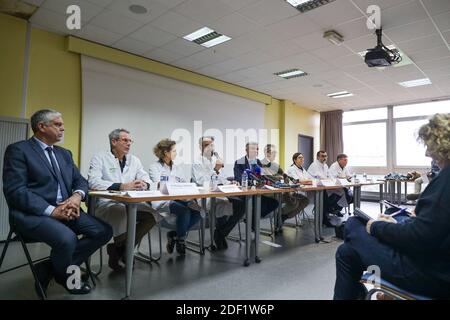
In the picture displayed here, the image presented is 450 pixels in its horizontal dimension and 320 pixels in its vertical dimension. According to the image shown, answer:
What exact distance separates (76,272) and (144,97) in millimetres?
3485

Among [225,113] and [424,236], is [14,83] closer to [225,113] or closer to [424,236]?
[225,113]

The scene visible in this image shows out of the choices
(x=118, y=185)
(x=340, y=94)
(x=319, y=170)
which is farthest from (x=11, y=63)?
(x=340, y=94)

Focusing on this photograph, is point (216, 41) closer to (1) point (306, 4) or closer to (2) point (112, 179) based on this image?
(1) point (306, 4)

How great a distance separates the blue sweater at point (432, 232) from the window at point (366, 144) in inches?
305

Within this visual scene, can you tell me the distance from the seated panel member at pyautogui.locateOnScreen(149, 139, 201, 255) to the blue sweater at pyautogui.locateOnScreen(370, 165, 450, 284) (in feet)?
6.35

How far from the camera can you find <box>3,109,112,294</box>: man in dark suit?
166 cm

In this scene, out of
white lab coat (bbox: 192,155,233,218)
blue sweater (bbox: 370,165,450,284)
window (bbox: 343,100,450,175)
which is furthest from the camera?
window (bbox: 343,100,450,175)

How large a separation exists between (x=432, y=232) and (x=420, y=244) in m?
0.07

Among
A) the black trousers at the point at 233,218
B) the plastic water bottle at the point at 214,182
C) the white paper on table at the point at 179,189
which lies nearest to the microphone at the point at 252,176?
the black trousers at the point at 233,218

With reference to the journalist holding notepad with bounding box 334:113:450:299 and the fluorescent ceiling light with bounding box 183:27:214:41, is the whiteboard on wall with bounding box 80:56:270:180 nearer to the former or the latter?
the fluorescent ceiling light with bounding box 183:27:214:41

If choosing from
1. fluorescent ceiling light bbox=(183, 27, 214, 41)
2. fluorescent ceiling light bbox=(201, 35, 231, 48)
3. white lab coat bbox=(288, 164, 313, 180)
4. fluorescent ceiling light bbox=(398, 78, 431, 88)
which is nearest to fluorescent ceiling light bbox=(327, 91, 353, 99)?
fluorescent ceiling light bbox=(398, 78, 431, 88)

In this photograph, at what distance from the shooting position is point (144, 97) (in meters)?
4.80

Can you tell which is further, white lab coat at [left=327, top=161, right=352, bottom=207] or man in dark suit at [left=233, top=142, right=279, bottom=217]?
white lab coat at [left=327, top=161, right=352, bottom=207]
